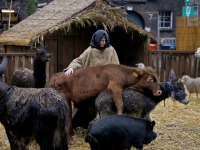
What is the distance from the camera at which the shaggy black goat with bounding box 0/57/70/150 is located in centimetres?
378

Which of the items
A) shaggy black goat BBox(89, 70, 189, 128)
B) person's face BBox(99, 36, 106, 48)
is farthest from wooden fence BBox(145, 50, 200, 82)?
shaggy black goat BBox(89, 70, 189, 128)

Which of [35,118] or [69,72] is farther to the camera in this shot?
[69,72]

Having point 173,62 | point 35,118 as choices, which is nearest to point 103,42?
point 35,118

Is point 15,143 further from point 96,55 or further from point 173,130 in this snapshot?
point 173,130

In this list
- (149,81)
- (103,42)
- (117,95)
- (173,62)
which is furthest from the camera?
(173,62)

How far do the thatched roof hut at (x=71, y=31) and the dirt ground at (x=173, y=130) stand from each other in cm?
299

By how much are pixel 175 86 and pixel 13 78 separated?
4130 mm

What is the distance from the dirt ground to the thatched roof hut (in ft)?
9.80

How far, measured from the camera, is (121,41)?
41.8ft

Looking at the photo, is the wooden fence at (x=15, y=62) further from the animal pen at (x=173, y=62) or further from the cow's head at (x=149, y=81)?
the animal pen at (x=173, y=62)

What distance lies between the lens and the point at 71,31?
1226cm

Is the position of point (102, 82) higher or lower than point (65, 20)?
lower

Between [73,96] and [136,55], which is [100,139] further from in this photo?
[136,55]

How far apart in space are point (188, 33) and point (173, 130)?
9.05 meters
